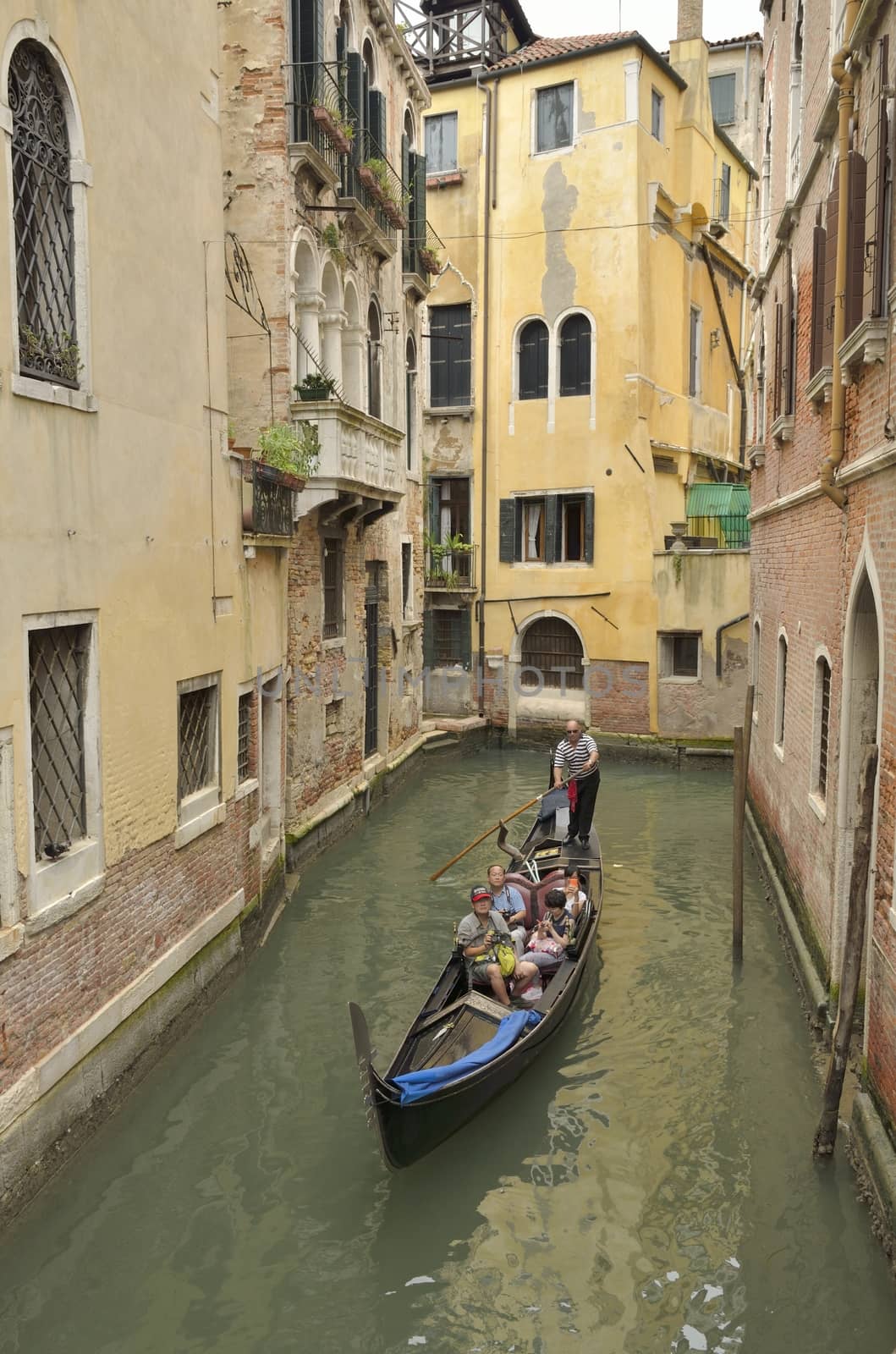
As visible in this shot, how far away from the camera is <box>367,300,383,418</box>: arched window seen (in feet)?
42.8

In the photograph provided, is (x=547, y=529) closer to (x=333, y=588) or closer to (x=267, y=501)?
(x=333, y=588)

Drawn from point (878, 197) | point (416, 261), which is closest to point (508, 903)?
point (878, 197)

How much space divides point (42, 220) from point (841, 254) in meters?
4.23

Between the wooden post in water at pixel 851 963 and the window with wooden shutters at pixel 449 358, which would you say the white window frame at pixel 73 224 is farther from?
the window with wooden shutters at pixel 449 358

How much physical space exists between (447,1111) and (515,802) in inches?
362

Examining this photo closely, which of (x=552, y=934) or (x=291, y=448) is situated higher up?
(x=291, y=448)

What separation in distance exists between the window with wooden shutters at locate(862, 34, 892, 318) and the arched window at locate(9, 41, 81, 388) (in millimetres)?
4083

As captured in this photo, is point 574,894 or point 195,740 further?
point 574,894

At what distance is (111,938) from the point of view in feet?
20.1

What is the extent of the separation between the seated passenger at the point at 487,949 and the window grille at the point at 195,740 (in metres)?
2.06

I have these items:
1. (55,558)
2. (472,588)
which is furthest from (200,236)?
(472,588)

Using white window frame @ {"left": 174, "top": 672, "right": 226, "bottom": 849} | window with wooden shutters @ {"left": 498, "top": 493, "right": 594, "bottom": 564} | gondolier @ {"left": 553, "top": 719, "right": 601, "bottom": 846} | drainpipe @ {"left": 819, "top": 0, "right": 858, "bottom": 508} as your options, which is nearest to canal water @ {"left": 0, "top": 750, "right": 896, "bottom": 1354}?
white window frame @ {"left": 174, "top": 672, "right": 226, "bottom": 849}

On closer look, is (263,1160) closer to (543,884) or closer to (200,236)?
(543,884)

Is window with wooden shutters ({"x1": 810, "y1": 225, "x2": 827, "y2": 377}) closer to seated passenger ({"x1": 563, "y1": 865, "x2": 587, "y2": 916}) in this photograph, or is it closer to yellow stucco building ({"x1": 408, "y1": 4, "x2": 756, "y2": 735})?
seated passenger ({"x1": 563, "y1": 865, "x2": 587, "y2": 916})
